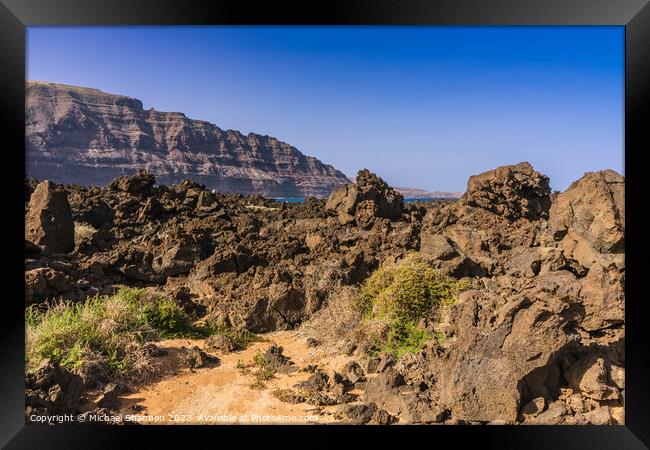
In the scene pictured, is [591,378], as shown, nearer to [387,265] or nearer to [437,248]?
[437,248]

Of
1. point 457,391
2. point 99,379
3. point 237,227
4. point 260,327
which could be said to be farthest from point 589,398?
point 237,227

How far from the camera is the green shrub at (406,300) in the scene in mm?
5788

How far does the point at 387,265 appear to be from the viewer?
298 inches

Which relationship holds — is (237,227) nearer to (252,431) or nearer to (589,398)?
(252,431)

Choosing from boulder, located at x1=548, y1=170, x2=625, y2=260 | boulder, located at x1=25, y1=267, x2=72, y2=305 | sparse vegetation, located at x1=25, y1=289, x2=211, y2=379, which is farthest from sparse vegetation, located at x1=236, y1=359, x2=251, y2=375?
boulder, located at x1=548, y1=170, x2=625, y2=260

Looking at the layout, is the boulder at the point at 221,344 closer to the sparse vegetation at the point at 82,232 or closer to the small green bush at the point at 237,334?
the small green bush at the point at 237,334

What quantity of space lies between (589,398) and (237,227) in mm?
9009

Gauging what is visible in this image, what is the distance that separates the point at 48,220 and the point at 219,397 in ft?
21.0

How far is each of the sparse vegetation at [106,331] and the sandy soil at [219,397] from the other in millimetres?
351

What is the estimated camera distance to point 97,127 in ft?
129

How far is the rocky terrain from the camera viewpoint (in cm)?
429

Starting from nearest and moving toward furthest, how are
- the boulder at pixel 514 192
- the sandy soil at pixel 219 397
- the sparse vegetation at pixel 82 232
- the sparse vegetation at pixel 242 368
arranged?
1. the sandy soil at pixel 219 397
2. the sparse vegetation at pixel 242 368
3. the boulder at pixel 514 192
4. the sparse vegetation at pixel 82 232

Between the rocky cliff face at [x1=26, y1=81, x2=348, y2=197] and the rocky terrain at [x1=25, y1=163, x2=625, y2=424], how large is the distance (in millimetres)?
10954
